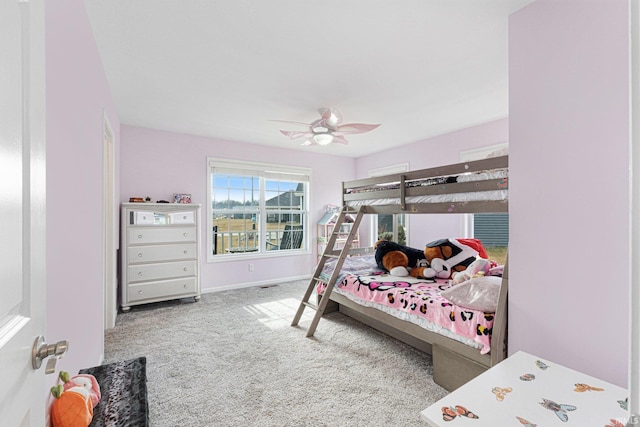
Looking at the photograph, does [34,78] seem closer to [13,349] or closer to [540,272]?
[13,349]

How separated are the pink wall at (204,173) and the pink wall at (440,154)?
57.6 inches

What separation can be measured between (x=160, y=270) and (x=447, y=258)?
11.7 ft

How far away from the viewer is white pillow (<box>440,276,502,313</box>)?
200 cm

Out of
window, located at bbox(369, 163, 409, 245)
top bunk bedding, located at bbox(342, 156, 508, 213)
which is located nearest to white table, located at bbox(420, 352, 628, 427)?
top bunk bedding, located at bbox(342, 156, 508, 213)

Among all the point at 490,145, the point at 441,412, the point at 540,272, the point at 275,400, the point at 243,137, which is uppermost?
the point at 243,137

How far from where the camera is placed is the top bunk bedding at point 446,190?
6.58 feet

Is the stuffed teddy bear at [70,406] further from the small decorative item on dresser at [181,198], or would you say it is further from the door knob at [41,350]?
the small decorative item on dresser at [181,198]

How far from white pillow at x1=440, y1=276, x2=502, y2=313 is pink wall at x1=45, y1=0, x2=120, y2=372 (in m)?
2.32

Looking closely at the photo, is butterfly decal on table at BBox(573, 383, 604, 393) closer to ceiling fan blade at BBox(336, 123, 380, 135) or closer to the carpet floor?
the carpet floor

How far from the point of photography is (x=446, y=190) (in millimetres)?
2334

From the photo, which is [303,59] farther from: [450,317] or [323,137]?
[450,317]

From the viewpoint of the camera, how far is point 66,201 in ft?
4.73

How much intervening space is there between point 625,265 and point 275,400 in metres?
2.12

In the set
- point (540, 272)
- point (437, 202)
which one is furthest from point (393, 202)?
point (540, 272)
